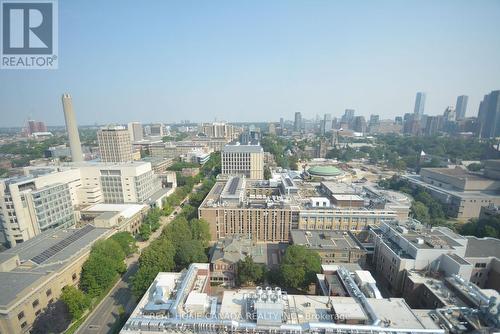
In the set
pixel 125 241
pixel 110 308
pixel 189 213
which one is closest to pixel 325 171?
pixel 189 213

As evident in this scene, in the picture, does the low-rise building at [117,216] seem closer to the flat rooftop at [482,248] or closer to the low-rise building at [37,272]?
the low-rise building at [37,272]

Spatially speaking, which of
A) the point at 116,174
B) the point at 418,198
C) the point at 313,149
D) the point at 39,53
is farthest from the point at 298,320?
the point at 313,149

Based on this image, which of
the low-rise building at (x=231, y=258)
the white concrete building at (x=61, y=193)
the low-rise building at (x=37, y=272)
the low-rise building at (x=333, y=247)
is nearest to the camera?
the low-rise building at (x=37, y=272)

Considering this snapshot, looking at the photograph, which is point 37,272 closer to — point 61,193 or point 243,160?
point 61,193

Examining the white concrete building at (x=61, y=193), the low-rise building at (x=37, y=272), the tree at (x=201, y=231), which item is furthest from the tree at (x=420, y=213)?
the low-rise building at (x=37, y=272)

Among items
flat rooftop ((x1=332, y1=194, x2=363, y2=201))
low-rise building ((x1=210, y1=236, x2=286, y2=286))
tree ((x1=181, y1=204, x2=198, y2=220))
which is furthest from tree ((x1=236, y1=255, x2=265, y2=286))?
flat rooftop ((x1=332, y1=194, x2=363, y2=201))

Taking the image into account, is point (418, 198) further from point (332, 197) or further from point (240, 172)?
point (240, 172)
